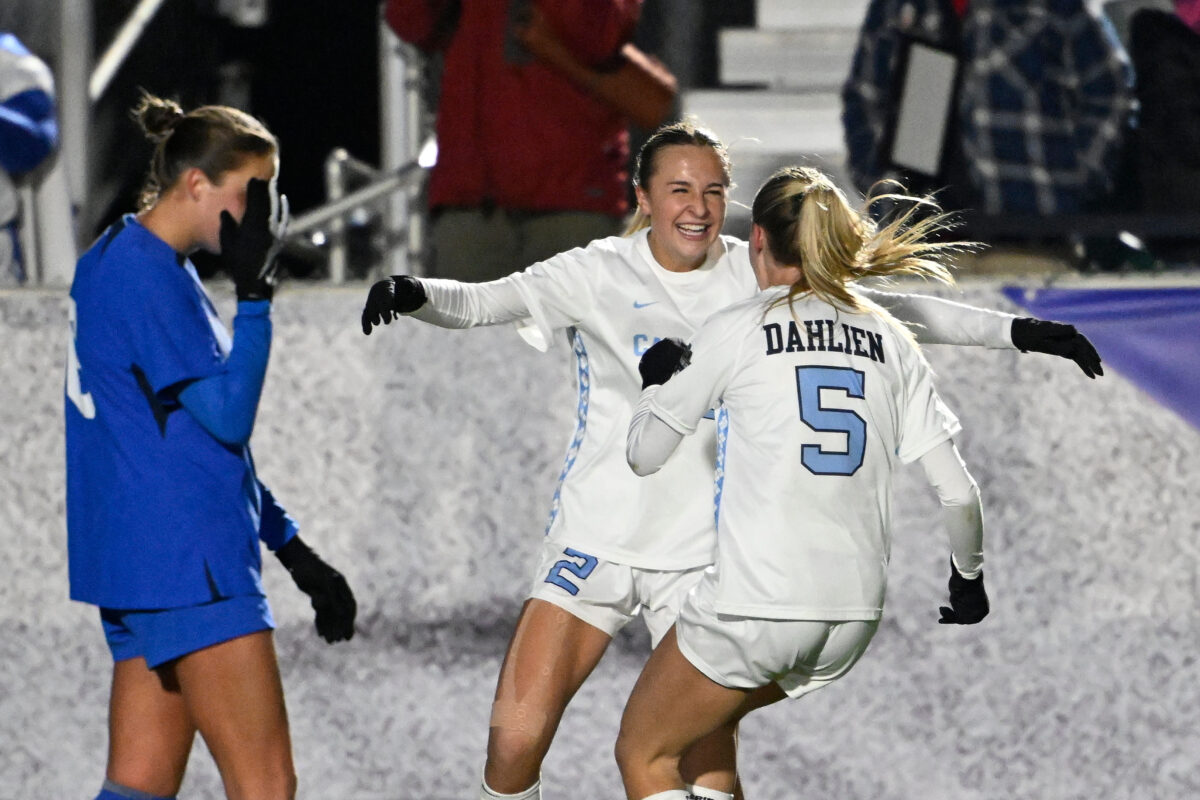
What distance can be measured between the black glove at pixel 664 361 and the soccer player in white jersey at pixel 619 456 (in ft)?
1.17

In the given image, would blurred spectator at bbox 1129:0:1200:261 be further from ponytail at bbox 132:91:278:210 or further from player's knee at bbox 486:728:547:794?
ponytail at bbox 132:91:278:210

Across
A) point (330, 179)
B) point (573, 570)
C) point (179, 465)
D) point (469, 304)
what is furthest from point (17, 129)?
point (573, 570)

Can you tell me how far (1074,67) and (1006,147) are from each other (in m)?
0.30

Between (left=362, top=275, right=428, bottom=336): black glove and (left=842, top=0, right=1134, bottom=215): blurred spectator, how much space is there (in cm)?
215

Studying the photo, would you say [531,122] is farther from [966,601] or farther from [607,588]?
[966,601]

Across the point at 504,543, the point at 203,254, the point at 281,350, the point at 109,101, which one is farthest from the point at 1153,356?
the point at 109,101

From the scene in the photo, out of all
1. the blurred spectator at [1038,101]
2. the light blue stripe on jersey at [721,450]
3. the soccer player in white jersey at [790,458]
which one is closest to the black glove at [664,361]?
the soccer player in white jersey at [790,458]

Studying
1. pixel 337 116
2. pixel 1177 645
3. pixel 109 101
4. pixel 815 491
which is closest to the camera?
pixel 815 491

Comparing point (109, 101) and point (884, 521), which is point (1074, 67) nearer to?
point (884, 521)

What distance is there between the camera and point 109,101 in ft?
19.7

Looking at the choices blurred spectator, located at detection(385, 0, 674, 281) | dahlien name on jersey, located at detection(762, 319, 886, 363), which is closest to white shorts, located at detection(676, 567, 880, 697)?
dahlien name on jersey, located at detection(762, 319, 886, 363)

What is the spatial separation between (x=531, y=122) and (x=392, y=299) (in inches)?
60.9

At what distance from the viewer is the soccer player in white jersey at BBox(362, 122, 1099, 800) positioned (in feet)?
10.8

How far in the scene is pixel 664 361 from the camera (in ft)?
9.68
